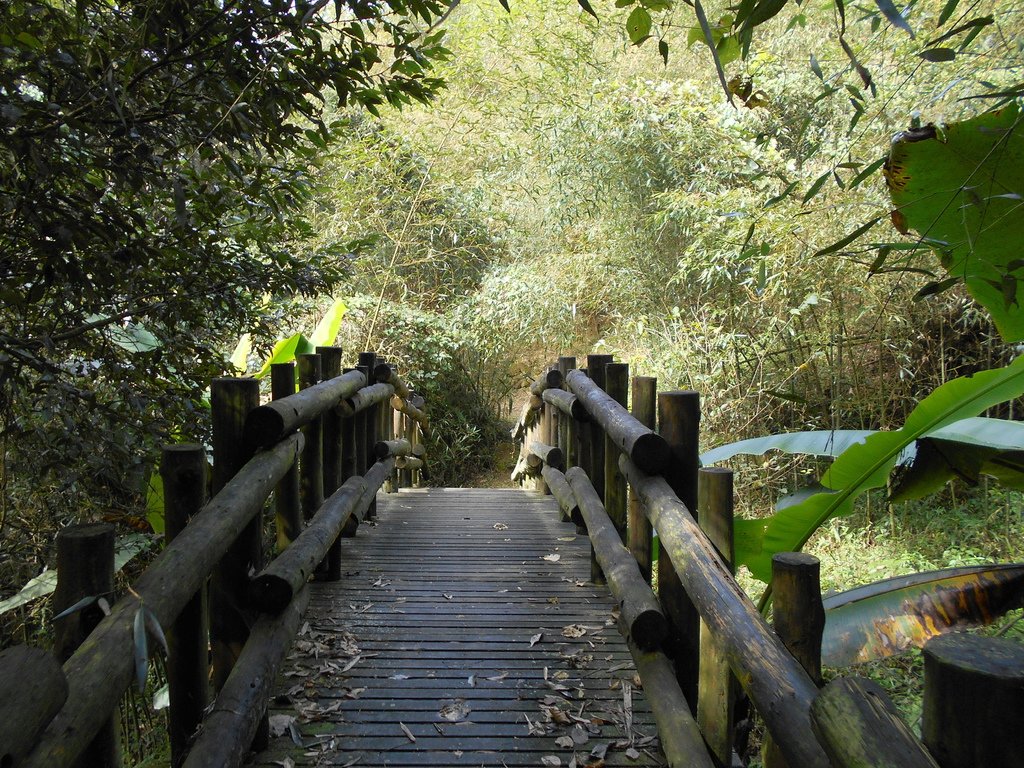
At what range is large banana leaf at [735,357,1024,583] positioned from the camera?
272 centimetres

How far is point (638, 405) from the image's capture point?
10.3 feet

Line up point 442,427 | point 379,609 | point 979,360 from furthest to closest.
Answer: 1. point 442,427
2. point 979,360
3. point 379,609

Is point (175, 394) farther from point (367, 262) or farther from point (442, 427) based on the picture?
point (442, 427)

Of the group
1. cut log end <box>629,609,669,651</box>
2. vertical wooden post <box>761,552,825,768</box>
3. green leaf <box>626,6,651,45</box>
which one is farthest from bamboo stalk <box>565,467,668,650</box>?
green leaf <box>626,6,651,45</box>

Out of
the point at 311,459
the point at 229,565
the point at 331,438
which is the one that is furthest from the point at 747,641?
the point at 331,438

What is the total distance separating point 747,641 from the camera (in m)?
1.75

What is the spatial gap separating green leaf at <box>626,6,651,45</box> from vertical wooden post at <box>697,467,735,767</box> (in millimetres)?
1175

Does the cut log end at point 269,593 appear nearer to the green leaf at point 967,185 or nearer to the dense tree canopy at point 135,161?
the dense tree canopy at point 135,161

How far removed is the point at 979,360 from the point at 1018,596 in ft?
14.4

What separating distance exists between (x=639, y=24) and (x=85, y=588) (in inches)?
67.0

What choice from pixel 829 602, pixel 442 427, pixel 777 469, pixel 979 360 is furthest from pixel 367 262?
pixel 829 602

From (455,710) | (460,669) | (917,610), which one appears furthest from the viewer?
(460,669)

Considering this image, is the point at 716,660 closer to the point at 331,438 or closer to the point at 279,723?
the point at 279,723

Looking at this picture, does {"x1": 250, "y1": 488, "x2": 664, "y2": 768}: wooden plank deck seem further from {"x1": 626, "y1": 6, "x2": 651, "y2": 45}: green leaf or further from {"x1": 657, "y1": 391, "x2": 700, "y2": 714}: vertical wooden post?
{"x1": 626, "y1": 6, "x2": 651, "y2": 45}: green leaf
